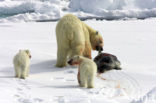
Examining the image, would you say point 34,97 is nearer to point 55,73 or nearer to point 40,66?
point 55,73

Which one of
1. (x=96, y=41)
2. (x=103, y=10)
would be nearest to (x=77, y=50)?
(x=96, y=41)

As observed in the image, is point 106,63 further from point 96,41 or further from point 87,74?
point 87,74

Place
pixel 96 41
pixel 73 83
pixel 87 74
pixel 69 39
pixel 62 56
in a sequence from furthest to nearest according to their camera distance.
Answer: pixel 96 41, pixel 62 56, pixel 69 39, pixel 73 83, pixel 87 74

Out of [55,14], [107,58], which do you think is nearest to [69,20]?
[107,58]

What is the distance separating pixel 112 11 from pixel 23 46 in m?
18.4

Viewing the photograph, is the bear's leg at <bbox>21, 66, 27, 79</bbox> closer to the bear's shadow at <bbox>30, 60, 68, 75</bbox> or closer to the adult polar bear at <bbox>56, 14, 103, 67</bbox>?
the bear's shadow at <bbox>30, 60, 68, 75</bbox>

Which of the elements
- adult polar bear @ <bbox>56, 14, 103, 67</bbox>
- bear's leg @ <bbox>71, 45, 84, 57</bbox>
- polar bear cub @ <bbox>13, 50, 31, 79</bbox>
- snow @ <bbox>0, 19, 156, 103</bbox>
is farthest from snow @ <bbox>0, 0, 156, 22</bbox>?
polar bear cub @ <bbox>13, 50, 31, 79</bbox>

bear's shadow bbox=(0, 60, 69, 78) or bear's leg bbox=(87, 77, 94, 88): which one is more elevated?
bear's leg bbox=(87, 77, 94, 88)

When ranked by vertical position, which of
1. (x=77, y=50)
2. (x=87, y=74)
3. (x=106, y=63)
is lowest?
(x=106, y=63)

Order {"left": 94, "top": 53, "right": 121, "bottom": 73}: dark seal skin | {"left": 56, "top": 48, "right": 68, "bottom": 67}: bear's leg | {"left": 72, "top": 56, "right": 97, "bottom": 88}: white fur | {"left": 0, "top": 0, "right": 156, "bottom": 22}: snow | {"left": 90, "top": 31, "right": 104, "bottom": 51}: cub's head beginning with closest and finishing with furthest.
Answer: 1. {"left": 72, "top": 56, "right": 97, "bottom": 88}: white fur
2. {"left": 94, "top": 53, "right": 121, "bottom": 73}: dark seal skin
3. {"left": 56, "top": 48, "right": 68, "bottom": 67}: bear's leg
4. {"left": 90, "top": 31, "right": 104, "bottom": 51}: cub's head
5. {"left": 0, "top": 0, "right": 156, "bottom": 22}: snow

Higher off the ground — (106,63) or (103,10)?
(103,10)

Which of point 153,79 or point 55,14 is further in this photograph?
point 55,14

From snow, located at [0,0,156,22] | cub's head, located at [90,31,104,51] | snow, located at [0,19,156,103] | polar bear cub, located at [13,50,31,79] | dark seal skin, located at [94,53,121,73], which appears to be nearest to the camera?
snow, located at [0,19,156,103]

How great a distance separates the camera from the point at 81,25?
663cm
